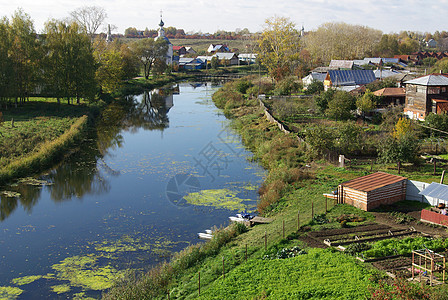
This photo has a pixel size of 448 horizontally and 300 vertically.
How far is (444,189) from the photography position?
1686 cm

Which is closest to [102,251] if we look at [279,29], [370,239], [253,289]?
[253,289]

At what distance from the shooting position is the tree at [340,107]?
108 feet

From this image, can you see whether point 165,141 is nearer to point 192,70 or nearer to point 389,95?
point 389,95

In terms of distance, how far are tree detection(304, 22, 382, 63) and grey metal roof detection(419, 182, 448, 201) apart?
6045cm

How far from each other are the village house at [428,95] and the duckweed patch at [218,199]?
58.1ft

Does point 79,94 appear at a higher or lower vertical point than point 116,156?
higher

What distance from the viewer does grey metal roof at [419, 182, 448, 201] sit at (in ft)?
54.2

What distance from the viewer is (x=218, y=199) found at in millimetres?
20047

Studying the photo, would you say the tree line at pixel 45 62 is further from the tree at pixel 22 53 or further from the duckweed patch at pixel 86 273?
the duckweed patch at pixel 86 273

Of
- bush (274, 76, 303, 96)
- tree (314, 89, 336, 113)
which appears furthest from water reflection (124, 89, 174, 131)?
tree (314, 89, 336, 113)

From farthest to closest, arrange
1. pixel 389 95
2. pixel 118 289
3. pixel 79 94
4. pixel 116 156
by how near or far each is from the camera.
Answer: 1. pixel 79 94
2. pixel 389 95
3. pixel 116 156
4. pixel 118 289

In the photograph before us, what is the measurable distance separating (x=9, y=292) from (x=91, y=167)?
12.7 meters

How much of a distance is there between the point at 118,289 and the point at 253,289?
3816mm

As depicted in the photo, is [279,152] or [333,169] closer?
[333,169]
